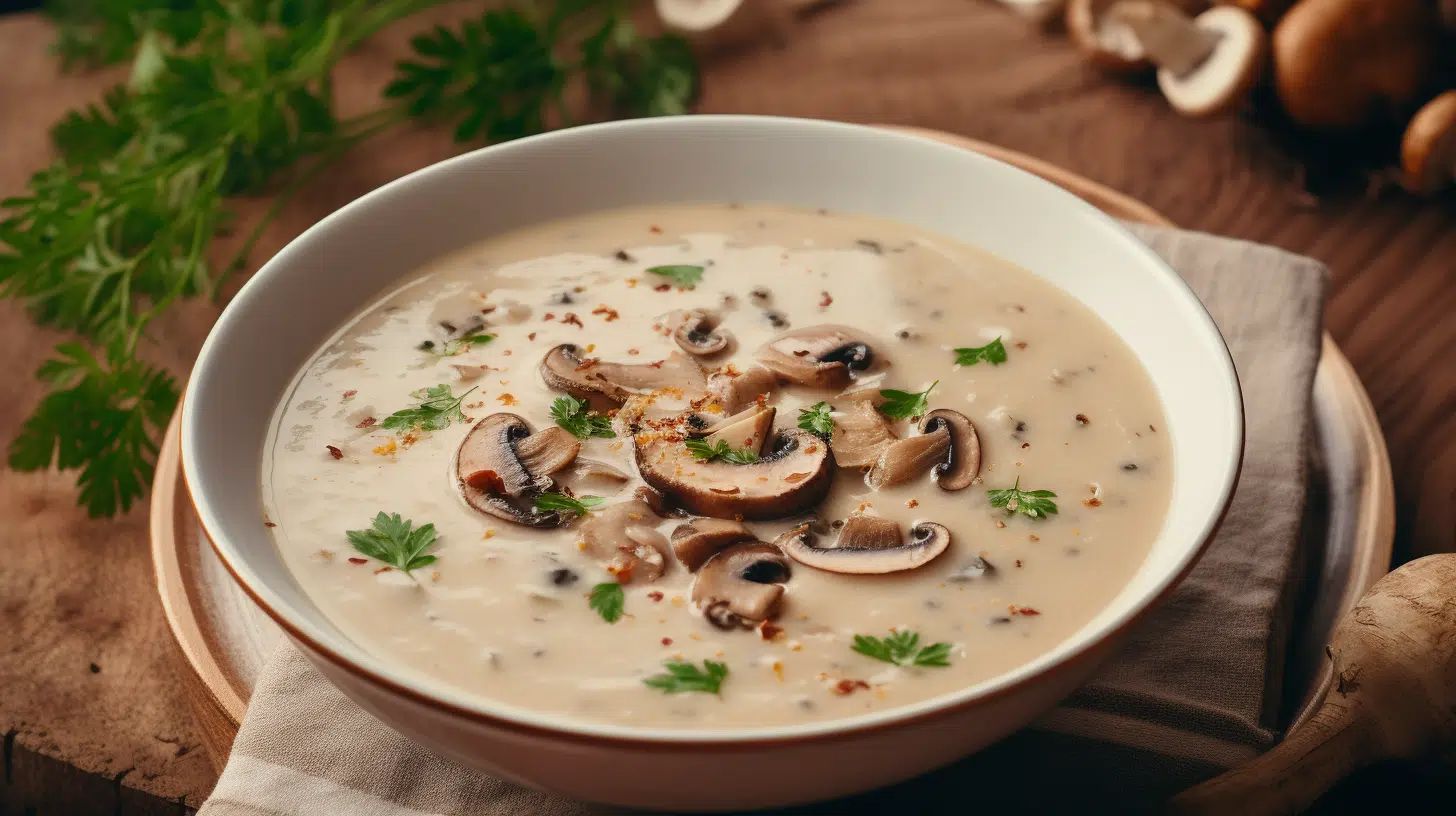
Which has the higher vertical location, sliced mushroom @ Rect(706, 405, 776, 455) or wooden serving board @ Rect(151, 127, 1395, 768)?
sliced mushroom @ Rect(706, 405, 776, 455)

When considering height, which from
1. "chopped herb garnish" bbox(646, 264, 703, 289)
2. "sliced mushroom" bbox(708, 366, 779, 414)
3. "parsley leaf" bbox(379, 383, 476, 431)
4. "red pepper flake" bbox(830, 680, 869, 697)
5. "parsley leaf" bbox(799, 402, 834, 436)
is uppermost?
"parsley leaf" bbox(379, 383, 476, 431)

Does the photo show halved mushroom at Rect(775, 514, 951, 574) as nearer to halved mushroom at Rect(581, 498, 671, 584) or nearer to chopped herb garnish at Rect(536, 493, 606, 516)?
halved mushroom at Rect(581, 498, 671, 584)

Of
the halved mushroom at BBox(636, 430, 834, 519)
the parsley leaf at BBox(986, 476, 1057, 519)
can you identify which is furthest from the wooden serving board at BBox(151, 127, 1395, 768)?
the halved mushroom at BBox(636, 430, 834, 519)

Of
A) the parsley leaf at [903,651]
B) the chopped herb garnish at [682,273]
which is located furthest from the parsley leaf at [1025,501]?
the chopped herb garnish at [682,273]

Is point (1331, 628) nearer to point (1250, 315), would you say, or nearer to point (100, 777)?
point (1250, 315)

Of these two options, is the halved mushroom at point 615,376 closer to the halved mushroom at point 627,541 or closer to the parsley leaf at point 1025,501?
the halved mushroom at point 627,541

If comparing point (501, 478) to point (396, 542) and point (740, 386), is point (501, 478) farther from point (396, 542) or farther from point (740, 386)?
point (740, 386)

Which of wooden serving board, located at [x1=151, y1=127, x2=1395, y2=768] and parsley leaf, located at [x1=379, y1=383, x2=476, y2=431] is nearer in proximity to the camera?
wooden serving board, located at [x1=151, y1=127, x2=1395, y2=768]
